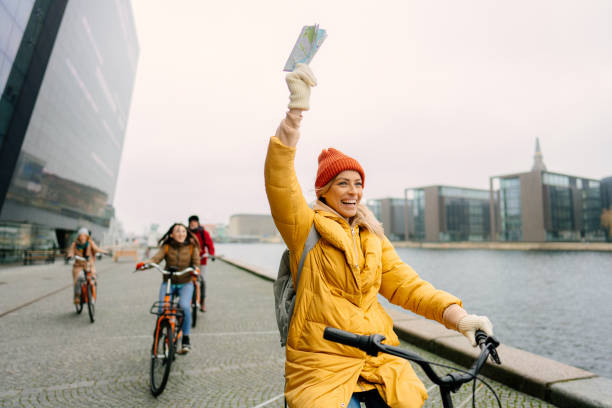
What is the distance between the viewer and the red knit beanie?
6.37 feet

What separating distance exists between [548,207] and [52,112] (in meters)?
81.1

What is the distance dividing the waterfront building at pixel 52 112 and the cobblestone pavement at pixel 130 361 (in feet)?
59.9

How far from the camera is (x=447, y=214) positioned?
107062mm

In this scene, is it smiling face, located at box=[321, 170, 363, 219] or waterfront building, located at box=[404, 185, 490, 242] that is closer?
smiling face, located at box=[321, 170, 363, 219]

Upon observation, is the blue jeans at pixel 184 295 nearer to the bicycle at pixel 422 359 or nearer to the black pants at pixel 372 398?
the black pants at pixel 372 398

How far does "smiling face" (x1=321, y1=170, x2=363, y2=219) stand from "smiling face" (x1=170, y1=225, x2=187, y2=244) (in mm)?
4314

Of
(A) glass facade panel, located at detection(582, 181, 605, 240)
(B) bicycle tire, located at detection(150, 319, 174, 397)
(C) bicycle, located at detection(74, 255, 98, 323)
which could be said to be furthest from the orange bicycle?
(A) glass facade panel, located at detection(582, 181, 605, 240)

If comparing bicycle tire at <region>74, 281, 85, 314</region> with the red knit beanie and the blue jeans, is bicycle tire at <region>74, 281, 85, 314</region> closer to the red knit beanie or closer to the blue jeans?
the blue jeans

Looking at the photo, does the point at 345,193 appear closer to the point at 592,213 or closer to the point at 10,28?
the point at 10,28

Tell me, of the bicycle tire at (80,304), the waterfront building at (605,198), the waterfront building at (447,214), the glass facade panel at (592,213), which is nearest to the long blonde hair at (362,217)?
the bicycle tire at (80,304)

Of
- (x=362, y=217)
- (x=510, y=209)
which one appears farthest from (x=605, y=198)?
(x=362, y=217)

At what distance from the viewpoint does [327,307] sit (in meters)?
1.75

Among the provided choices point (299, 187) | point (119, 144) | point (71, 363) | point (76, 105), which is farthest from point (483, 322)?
point (119, 144)

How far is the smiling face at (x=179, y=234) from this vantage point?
5762 mm
